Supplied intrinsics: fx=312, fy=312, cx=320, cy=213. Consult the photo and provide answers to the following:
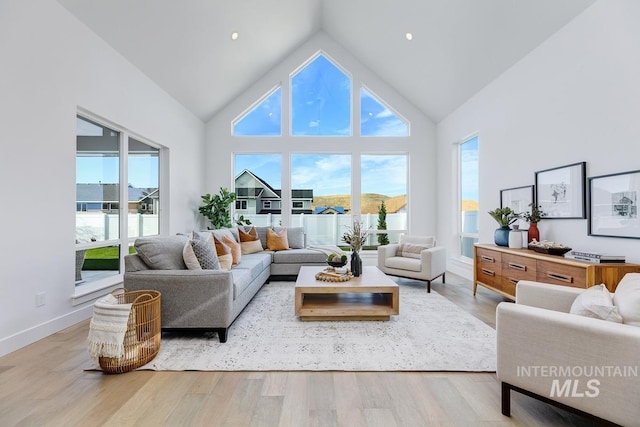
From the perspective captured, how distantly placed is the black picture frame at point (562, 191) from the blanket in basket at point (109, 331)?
4110mm

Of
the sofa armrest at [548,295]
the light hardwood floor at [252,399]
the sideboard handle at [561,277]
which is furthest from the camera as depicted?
the sideboard handle at [561,277]

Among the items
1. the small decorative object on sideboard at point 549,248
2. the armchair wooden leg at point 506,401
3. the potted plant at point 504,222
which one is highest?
the potted plant at point 504,222

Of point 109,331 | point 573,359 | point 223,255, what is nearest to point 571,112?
point 573,359

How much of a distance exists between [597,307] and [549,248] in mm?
1859

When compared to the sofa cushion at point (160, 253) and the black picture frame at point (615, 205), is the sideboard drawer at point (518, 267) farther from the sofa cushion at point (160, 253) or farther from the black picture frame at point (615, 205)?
the sofa cushion at point (160, 253)

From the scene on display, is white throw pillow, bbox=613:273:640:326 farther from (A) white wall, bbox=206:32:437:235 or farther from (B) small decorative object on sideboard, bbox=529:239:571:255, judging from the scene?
(A) white wall, bbox=206:32:437:235

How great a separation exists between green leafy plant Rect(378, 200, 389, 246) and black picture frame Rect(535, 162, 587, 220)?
333 cm

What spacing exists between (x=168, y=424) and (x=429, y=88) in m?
6.09

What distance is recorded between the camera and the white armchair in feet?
14.5

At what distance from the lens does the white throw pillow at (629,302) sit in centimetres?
144

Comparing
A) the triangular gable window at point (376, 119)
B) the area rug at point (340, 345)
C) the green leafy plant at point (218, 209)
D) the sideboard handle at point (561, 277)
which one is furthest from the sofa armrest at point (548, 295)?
the triangular gable window at point (376, 119)

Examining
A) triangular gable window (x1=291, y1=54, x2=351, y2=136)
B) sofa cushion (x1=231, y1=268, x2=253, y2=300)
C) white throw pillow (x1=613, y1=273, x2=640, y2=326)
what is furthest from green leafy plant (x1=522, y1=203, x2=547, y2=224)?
triangular gable window (x1=291, y1=54, x2=351, y2=136)

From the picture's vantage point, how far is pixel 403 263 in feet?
15.4

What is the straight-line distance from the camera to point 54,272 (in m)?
2.92
